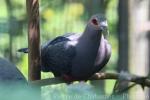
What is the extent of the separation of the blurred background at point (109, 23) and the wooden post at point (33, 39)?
460mm

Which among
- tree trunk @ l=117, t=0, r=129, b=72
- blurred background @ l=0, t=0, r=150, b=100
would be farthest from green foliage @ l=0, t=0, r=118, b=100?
tree trunk @ l=117, t=0, r=129, b=72

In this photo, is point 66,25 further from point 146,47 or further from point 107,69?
point 146,47

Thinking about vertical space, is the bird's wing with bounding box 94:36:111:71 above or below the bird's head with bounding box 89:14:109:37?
below

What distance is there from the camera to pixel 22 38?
6.89ft

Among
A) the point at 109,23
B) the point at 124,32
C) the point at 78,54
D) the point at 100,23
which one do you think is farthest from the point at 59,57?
the point at 109,23

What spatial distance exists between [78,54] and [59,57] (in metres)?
0.06

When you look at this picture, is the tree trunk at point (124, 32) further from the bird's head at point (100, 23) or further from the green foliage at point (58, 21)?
the green foliage at point (58, 21)

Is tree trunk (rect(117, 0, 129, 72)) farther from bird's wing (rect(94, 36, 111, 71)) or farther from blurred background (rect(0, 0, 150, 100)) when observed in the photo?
bird's wing (rect(94, 36, 111, 71))

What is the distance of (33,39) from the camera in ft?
2.71

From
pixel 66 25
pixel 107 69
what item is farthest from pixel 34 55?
pixel 107 69

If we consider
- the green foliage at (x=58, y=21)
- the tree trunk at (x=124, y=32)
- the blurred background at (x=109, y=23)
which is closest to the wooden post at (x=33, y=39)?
the blurred background at (x=109, y=23)

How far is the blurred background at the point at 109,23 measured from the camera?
1.38 meters

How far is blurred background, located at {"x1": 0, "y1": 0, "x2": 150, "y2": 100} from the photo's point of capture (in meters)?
1.38

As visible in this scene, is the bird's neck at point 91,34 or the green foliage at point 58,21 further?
the green foliage at point 58,21
